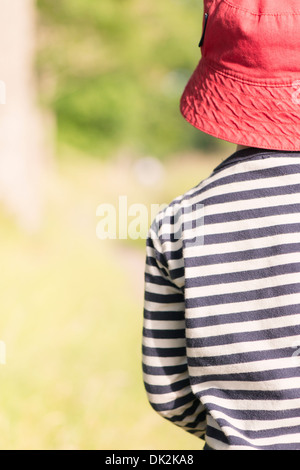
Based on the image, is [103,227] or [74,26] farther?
[74,26]

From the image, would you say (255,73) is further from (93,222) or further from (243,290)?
(93,222)

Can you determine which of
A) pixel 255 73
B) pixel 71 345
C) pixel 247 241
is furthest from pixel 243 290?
pixel 71 345

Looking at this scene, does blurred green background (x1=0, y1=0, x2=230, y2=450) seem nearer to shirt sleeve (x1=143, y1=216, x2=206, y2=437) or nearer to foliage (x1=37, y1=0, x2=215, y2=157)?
foliage (x1=37, y1=0, x2=215, y2=157)

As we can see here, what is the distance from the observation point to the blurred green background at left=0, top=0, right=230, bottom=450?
305 centimetres

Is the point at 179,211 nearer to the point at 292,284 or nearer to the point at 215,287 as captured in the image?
the point at 215,287

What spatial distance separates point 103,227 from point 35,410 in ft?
13.2

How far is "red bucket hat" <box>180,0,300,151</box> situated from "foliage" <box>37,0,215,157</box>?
990cm

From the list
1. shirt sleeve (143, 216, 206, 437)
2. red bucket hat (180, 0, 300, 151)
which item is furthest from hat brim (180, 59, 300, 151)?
shirt sleeve (143, 216, 206, 437)

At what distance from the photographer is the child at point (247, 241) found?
1.25 m

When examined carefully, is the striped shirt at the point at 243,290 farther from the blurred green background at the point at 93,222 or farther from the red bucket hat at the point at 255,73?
the blurred green background at the point at 93,222
